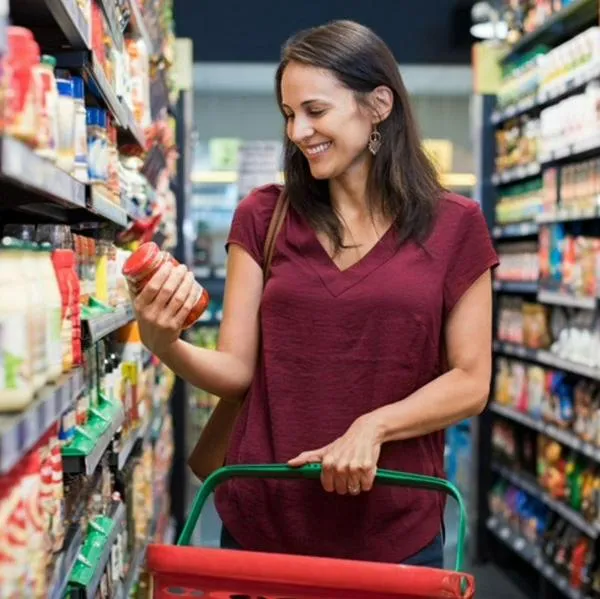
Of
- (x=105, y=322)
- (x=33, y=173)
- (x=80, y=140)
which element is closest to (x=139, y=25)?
(x=105, y=322)

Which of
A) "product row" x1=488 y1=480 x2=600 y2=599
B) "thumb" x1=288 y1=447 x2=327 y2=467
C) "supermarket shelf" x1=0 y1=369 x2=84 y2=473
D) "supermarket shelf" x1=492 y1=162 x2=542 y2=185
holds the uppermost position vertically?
"supermarket shelf" x1=492 y1=162 x2=542 y2=185

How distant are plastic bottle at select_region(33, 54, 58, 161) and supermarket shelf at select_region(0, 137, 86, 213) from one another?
0.06ft

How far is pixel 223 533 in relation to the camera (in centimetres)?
238

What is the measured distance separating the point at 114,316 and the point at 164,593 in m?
1.28

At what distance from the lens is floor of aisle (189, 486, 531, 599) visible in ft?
19.6

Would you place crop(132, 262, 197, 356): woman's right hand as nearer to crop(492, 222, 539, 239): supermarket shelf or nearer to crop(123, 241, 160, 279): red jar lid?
crop(123, 241, 160, 279): red jar lid

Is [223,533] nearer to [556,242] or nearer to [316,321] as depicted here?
[316,321]

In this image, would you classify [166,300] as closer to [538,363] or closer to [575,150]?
[575,150]

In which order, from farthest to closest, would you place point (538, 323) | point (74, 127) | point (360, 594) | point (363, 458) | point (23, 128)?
1. point (538, 323)
2. point (74, 127)
3. point (363, 458)
4. point (360, 594)
5. point (23, 128)

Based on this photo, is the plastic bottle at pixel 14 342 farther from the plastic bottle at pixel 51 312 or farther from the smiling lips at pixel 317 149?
the smiling lips at pixel 317 149

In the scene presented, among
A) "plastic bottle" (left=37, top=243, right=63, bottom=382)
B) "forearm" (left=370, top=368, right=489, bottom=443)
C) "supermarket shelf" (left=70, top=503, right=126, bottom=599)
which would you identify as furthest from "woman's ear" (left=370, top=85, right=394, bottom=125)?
"supermarket shelf" (left=70, top=503, right=126, bottom=599)

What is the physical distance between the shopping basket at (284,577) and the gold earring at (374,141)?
39.1 inches

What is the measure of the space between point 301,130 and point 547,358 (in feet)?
11.3

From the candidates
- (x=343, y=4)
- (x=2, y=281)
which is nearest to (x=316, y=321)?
(x=2, y=281)
